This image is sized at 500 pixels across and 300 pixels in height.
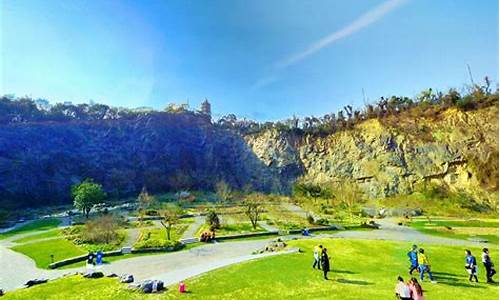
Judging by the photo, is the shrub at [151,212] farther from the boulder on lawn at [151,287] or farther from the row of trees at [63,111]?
the row of trees at [63,111]

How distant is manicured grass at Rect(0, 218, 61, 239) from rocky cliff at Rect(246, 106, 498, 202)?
175 feet

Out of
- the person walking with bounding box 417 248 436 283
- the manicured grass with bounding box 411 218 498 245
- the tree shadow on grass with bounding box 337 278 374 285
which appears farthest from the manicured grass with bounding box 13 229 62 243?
the manicured grass with bounding box 411 218 498 245

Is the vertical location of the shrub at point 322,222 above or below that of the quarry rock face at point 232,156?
below

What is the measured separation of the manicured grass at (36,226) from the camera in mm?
47938

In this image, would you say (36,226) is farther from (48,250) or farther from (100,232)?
(48,250)

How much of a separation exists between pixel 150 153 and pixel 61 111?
2794 cm

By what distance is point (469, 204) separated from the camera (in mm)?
67125

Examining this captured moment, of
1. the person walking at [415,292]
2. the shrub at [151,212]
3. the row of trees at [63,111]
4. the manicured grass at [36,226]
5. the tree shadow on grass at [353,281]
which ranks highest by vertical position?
the row of trees at [63,111]

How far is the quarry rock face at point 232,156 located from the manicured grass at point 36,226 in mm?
22642

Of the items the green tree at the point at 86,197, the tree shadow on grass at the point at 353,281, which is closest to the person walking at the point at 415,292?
the tree shadow on grass at the point at 353,281

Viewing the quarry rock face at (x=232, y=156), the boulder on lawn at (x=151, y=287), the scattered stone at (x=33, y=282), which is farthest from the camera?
the quarry rock face at (x=232, y=156)

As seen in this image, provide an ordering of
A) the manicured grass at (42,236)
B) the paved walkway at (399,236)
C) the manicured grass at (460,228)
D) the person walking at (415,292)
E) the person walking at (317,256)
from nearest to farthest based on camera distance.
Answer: the person walking at (415,292) < the person walking at (317,256) < the paved walkway at (399,236) < the manicured grass at (460,228) < the manicured grass at (42,236)

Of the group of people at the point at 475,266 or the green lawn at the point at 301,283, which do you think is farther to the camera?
the group of people at the point at 475,266

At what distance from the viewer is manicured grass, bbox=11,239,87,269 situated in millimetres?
32656
